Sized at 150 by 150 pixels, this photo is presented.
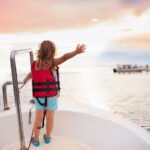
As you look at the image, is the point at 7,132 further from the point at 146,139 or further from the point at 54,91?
the point at 146,139

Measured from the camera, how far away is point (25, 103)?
75.8 inches

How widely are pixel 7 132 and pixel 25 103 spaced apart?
42 cm

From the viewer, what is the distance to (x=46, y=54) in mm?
1240

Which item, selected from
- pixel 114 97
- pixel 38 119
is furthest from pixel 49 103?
pixel 114 97

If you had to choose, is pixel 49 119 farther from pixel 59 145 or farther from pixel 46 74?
pixel 46 74

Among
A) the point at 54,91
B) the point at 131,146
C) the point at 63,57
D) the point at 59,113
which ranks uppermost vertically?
the point at 63,57

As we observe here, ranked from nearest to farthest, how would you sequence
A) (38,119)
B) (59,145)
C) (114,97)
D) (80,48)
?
(80,48) < (38,119) < (59,145) < (114,97)

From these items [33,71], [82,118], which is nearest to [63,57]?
[33,71]

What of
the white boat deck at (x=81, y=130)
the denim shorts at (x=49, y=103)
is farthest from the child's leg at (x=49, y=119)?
the white boat deck at (x=81, y=130)

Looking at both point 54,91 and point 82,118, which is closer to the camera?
point 54,91

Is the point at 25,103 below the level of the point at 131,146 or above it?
above

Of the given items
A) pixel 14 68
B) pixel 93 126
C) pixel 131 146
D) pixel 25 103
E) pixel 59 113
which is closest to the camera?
pixel 14 68

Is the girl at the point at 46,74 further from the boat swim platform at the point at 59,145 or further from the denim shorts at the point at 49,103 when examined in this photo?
the boat swim platform at the point at 59,145

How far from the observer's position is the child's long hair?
1.23 metres
